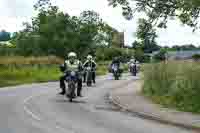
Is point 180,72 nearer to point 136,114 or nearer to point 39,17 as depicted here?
point 136,114

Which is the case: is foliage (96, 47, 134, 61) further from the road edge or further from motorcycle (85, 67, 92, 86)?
the road edge

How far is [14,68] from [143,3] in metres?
25.6

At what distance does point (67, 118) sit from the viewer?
16.4 metres

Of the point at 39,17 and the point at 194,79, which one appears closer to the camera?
the point at 194,79

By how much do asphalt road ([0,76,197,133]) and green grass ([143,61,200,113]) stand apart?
2147 mm

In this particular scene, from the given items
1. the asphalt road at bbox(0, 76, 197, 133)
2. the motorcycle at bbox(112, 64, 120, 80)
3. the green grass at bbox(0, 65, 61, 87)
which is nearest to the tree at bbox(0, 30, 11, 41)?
the green grass at bbox(0, 65, 61, 87)

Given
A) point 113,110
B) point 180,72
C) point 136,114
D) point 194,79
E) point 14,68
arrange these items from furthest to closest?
point 14,68
point 180,72
point 194,79
point 113,110
point 136,114

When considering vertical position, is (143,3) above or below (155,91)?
above

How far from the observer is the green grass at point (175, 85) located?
778 inches

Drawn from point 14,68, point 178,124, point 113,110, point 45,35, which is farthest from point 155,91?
point 45,35

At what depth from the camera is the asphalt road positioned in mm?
13980

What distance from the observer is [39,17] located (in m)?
94.5

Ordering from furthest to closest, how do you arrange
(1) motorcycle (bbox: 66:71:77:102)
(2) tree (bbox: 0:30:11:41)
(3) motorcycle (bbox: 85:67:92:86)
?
1. (2) tree (bbox: 0:30:11:41)
2. (3) motorcycle (bbox: 85:67:92:86)
3. (1) motorcycle (bbox: 66:71:77:102)

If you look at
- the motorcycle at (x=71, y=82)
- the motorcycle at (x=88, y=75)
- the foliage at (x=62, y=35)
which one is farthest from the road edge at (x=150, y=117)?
the foliage at (x=62, y=35)
